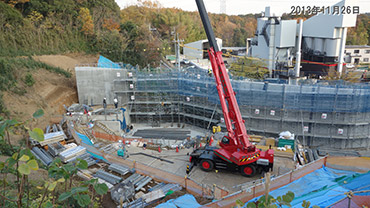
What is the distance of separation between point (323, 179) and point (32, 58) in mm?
27902

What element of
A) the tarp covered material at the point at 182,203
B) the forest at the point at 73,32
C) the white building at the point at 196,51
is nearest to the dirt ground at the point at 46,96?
the forest at the point at 73,32

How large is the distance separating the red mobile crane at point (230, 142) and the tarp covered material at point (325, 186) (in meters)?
2.53

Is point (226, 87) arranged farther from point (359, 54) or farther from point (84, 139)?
point (359, 54)

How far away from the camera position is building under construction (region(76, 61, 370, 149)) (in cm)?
1806

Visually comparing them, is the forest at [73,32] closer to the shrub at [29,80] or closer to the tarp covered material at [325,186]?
the shrub at [29,80]

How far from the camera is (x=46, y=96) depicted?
23531mm

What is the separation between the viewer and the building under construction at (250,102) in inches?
711

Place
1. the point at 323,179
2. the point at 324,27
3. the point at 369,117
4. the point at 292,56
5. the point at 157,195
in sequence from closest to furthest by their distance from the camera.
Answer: the point at 323,179 < the point at 157,195 < the point at 369,117 < the point at 324,27 < the point at 292,56

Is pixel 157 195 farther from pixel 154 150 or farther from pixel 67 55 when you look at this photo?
pixel 67 55

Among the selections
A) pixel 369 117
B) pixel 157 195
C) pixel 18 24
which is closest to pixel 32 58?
pixel 18 24

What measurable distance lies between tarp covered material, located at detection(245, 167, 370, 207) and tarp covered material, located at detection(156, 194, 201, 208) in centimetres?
259

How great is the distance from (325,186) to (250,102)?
10296mm

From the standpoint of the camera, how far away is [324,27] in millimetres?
36562

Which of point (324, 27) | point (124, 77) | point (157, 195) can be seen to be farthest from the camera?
point (324, 27)
